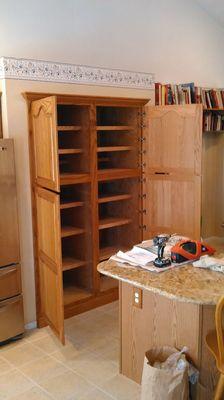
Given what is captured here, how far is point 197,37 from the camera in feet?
15.5

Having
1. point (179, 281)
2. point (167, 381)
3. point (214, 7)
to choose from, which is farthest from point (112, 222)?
point (214, 7)

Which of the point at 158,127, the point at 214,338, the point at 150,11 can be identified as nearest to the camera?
the point at 214,338

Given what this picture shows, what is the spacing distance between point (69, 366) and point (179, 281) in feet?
4.07

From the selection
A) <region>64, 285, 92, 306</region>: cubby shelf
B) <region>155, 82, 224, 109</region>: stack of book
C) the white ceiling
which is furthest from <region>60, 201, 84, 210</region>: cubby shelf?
the white ceiling

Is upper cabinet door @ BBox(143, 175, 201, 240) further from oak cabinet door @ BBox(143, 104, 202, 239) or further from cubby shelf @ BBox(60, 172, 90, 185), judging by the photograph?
cubby shelf @ BBox(60, 172, 90, 185)

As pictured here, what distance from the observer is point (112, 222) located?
3.99m

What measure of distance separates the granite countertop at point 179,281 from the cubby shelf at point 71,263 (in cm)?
125

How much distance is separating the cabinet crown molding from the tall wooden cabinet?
0.64 feet

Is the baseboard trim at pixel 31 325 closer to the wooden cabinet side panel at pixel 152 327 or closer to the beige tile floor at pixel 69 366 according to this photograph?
the beige tile floor at pixel 69 366

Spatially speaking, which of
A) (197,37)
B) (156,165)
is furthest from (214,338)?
(197,37)

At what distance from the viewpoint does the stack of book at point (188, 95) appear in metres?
4.31

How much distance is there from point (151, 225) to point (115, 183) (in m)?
0.62

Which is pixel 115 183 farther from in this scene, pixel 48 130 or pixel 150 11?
pixel 150 11

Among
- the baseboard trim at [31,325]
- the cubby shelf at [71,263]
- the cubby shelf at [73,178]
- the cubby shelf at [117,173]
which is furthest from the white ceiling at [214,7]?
the baseboard trim at [31,325]
